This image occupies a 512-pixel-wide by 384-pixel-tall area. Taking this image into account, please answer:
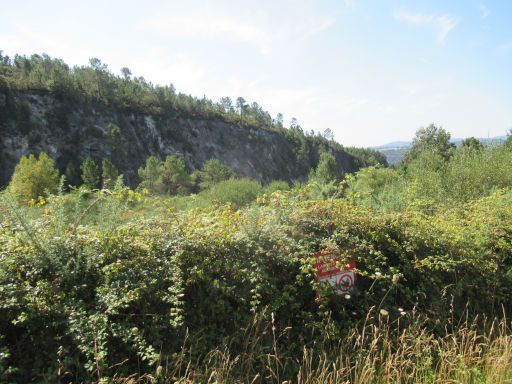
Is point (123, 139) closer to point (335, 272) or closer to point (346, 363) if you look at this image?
point (335, 272)

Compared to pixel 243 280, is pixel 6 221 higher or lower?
higher

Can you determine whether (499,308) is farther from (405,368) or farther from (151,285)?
(151,285)

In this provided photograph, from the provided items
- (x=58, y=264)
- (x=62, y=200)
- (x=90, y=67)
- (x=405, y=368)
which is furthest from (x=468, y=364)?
(x=90, y=67)

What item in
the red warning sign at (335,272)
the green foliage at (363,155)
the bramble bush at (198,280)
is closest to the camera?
the bramble bush at (198,280)

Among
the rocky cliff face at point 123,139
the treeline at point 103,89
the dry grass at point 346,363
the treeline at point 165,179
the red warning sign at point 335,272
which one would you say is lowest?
the dry grass at point 346,363

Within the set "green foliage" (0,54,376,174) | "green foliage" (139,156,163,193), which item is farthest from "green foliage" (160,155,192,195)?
"green foliage" (0,54,376,174)

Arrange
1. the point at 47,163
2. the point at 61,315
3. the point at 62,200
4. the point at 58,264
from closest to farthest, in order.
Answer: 1. the point at 61,315
2. the point at 58,264
3. the point at 62,200
4. the point at 47,163

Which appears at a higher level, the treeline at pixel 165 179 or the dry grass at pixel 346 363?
the treeline at pixel 165 179

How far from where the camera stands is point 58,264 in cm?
303

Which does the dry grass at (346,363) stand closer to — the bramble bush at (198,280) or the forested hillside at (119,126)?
the bramble bush at (198,280)

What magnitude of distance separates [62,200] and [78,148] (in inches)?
2597

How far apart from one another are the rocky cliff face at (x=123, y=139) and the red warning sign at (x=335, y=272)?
1977 inches

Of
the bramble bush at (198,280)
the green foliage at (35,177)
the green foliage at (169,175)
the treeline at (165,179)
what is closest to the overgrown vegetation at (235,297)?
the bramble bush at (198,280)

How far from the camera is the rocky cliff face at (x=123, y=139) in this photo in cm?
5706
